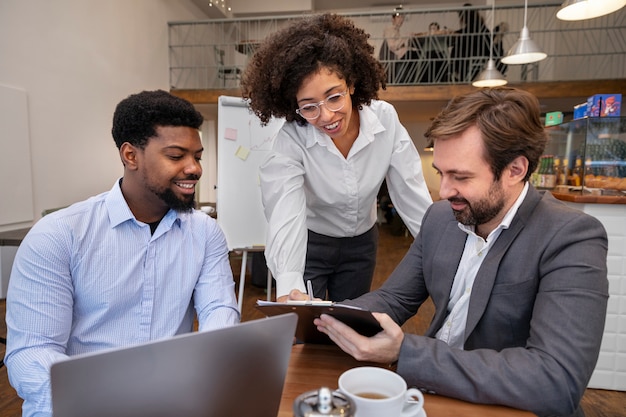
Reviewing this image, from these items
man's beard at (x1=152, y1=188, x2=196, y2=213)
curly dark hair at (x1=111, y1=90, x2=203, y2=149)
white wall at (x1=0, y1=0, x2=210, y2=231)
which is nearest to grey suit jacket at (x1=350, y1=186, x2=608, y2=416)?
man's beard at (x1=152, y1=188, x2=196, y2=213)

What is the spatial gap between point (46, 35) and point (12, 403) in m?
3.45

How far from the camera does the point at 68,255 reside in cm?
99

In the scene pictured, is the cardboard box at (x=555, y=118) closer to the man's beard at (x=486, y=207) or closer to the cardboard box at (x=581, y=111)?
the cardboard box at (x=581, y=111)

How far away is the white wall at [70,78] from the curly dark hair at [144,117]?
10.5 feet

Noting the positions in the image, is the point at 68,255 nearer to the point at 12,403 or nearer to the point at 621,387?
the point at 12,403

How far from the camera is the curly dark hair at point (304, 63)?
1.38 meters

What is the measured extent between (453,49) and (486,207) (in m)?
7.15

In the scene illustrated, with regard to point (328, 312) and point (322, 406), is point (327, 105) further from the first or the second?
point (322, 406)

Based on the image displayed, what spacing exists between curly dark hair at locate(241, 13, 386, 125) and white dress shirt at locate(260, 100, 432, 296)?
90mm

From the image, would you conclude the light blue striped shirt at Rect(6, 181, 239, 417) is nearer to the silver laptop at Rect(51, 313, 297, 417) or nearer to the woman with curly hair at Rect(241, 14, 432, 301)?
the woman with curly hair at Rect(241, 14, 432, 301)

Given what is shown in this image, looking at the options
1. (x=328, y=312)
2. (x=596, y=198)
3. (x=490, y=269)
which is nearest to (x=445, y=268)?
(x=490, y=269)

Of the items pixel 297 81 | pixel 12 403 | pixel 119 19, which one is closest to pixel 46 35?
pixel 119 19

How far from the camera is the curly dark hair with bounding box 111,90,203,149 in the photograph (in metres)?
1.08

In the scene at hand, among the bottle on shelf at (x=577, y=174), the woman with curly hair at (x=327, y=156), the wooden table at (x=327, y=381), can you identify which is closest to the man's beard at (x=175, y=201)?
the woman with curly hair at (x=327, y=156)
